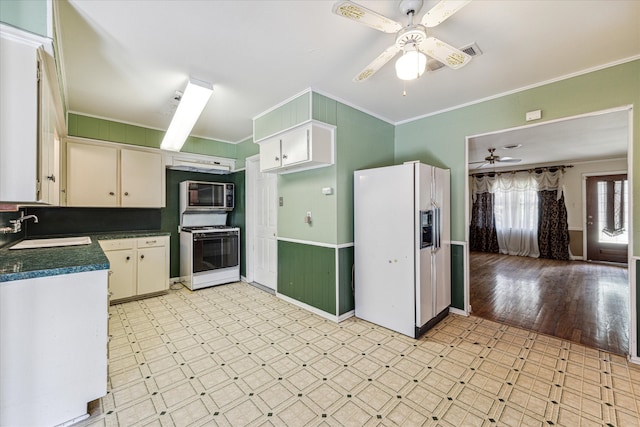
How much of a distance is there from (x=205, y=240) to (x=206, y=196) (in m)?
0.79

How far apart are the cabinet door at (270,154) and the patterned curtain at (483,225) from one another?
7061 millimetres

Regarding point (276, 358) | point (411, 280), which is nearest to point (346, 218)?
point (411, 280)

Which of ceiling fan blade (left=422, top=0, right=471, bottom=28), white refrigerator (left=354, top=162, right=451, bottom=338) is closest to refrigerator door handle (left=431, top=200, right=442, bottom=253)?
white refrigerator (left=354, top=162, right=451, bottom=338)

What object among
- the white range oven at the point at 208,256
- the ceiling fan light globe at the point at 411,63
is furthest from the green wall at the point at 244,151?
the ceiling fan light globe at the point at 411,63

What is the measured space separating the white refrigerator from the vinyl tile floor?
223 millimetres

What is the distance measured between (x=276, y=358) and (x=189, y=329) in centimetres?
117

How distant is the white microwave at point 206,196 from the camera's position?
171 inches

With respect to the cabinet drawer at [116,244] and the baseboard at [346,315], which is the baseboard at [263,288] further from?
the cabinet drawer at [116,244]

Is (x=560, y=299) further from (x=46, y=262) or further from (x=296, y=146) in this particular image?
(x=46, y=262)

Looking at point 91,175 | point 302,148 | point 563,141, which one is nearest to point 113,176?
point 91,175

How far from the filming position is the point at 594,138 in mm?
4387

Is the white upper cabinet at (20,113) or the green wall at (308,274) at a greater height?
the white upper cabinet at (20,113)

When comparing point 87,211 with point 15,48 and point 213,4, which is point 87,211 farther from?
point 213,4

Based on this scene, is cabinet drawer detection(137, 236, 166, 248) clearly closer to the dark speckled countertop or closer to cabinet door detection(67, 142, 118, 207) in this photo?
cabinet door detection(67, 142, 118, 207)
